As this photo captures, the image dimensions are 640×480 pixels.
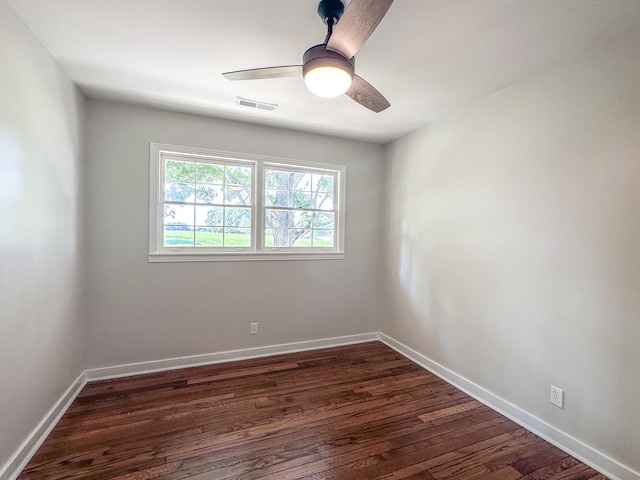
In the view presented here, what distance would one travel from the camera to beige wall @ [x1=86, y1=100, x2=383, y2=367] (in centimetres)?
270

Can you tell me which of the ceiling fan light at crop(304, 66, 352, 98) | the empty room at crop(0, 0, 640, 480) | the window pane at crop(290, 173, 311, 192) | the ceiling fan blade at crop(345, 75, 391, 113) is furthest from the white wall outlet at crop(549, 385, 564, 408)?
the window pane at crop(290, 173, 311, 192)

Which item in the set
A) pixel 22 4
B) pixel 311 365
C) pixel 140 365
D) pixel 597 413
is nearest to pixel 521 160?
pixel 597 413

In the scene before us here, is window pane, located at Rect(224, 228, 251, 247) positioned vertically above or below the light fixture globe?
below

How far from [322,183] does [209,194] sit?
4.34 ft

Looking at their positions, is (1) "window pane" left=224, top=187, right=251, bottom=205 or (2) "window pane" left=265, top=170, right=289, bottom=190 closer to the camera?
(1) "window pane" left=224, top=187, right=251, bottom=205

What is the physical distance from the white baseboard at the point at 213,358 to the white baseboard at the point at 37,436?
9.9 inches

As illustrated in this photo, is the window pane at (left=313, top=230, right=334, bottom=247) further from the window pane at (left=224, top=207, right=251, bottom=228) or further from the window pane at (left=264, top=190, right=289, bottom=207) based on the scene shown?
the window pane at (left=224, top=207, right=251, bottom=228)

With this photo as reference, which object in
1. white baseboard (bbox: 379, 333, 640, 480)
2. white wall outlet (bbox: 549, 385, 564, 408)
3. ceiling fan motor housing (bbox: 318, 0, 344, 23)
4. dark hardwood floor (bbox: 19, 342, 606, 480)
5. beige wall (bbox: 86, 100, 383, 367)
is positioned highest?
ceiling fan motor housing (bbox: 318, 0, 344, 23)

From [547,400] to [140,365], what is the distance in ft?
11.1

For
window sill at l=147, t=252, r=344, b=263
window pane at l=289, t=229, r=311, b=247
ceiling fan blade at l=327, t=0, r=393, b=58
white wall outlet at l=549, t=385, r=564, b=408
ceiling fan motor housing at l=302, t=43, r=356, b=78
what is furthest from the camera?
window pane at l=289, t=229, r=311, b=247

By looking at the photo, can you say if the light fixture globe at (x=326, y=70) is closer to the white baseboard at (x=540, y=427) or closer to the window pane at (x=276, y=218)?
the window pane at (x=276, y=218)

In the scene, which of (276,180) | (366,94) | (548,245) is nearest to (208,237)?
(276,180)

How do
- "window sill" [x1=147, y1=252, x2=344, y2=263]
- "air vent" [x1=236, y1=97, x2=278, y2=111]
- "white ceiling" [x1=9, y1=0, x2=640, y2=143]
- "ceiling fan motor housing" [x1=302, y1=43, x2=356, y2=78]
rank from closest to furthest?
"ceiling fan motor housing" [x1=302, y1=43, x2=356, y2=78] < "white ceiling" [x1=9, y1=0, x2=640, y2=143] < "air vent" [x1=236, y1=97, x2=278, y2=111] < "window sill" [x1=147, y1=252, x2=344, y2=263]

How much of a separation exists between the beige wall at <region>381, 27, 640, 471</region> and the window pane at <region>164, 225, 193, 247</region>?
97.1 inches
